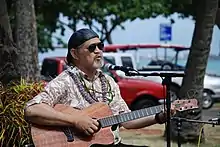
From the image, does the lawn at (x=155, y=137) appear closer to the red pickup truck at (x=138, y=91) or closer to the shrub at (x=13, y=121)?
the shrub at (x=13, y=121)

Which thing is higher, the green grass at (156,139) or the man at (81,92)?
the man at (81,92)

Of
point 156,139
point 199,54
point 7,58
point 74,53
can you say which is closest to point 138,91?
point 156,139

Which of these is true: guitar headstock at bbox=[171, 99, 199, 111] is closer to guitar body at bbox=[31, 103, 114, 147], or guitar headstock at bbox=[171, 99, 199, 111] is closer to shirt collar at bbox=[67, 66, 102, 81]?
guitar body at bbox=[31, 103, 114, 147]

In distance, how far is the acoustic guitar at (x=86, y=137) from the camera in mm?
4109

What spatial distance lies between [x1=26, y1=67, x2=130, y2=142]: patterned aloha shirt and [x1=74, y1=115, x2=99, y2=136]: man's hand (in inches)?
6.9

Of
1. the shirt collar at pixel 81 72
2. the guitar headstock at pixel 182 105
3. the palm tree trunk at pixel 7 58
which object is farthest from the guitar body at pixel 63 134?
the palm tree trunk at pixel 7 58

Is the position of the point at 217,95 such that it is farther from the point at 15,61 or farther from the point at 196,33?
the point at 15,61

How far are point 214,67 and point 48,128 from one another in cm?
1932

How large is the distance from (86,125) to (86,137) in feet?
0.39

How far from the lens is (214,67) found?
22875 millimetres

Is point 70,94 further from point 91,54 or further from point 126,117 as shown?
point 126,117

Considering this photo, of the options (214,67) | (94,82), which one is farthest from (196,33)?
(214,67)

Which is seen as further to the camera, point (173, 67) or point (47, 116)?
point (173, 67)

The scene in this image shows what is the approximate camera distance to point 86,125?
405 centimetres
